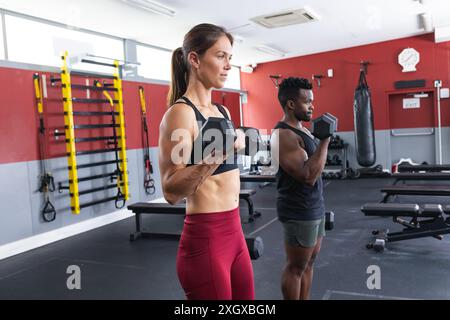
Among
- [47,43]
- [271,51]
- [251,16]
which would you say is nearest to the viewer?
[47,43]

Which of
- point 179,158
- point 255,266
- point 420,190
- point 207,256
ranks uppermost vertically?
point 179,158

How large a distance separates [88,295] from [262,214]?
2.60 metres

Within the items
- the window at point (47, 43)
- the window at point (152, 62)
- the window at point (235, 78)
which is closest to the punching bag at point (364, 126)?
the window at point (235, 78)

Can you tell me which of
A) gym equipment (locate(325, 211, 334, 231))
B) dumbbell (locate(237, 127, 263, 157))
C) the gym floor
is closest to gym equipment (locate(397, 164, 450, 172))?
the gym floor

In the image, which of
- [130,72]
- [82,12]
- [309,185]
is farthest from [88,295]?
[130,72]

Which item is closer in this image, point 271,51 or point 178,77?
point 178,77

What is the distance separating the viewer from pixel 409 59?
6.95 meters

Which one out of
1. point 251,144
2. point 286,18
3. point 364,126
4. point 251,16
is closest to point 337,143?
point 364,126

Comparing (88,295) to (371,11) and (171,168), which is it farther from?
(371,11)

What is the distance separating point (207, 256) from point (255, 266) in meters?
1.97

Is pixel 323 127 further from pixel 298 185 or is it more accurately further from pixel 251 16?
pixel 251 16

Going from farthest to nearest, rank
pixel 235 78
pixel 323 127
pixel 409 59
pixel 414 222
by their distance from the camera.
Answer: pixel 235 78 → pixel 409 59 → pixel 414 222 → pixel 323 127

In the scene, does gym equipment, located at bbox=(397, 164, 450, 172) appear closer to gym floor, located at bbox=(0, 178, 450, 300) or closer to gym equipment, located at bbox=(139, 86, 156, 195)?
gym floor, located at bbox=(0, 178, 450, 300)

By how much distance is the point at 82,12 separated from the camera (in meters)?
4.24
